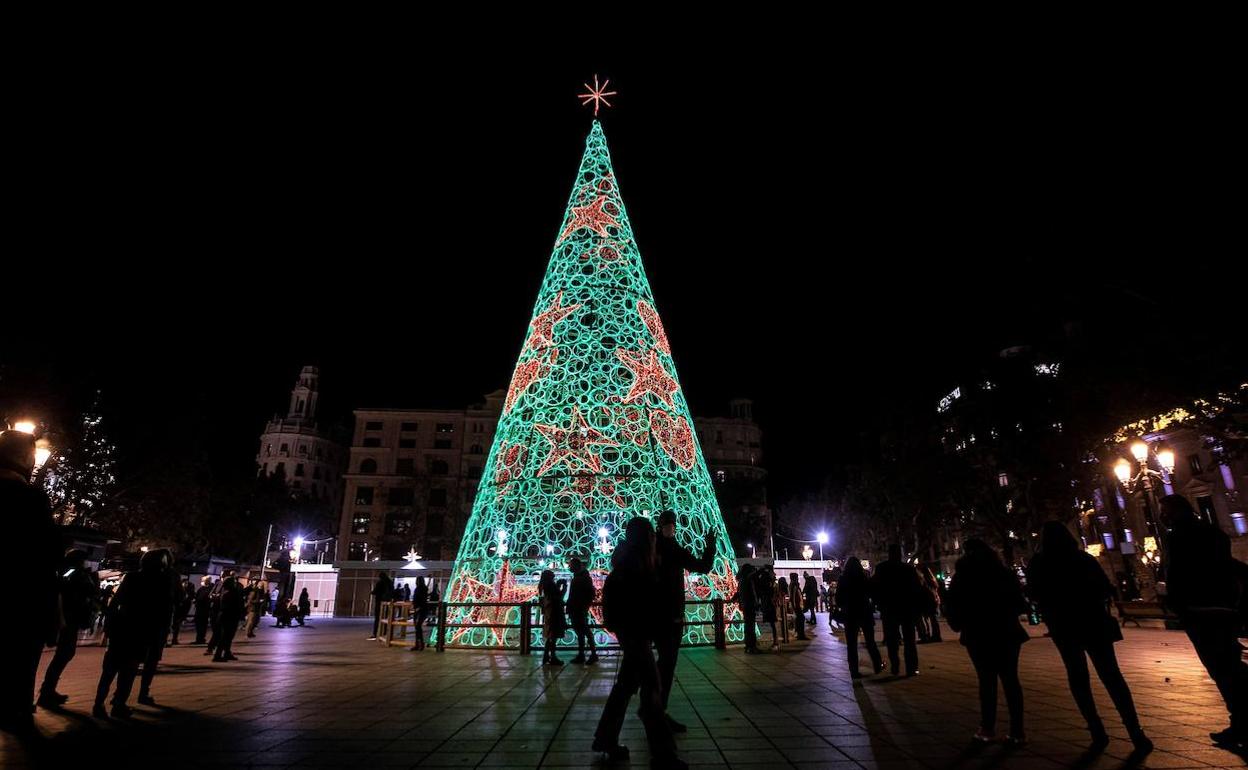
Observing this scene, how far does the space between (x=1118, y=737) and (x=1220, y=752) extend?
0.62 meters

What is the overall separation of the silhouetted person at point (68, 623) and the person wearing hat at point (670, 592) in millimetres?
5869

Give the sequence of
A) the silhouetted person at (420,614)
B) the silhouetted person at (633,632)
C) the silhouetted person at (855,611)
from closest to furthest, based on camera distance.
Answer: the silhouetted person at (633,632), the silhouetted person at (855,611), the silhouetted person at (420,614)

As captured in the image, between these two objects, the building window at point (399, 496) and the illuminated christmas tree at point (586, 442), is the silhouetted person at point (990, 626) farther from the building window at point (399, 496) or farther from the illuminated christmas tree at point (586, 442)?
the building window at point (399, 496)

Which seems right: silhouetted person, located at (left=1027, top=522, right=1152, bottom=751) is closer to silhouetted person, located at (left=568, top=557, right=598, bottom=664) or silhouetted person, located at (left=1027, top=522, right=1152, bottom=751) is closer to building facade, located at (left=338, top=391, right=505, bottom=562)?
silhouetted person, located at (left=568, top=557, right=598, bottom=664)

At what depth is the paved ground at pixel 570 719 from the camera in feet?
14.6

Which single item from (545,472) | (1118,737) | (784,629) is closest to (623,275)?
(545,472)

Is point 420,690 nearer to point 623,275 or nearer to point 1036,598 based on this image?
point 1036,598

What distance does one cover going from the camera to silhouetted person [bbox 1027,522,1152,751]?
454cm

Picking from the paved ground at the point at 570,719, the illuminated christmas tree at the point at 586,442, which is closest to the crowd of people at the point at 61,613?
the paved ground at the point at 570,719

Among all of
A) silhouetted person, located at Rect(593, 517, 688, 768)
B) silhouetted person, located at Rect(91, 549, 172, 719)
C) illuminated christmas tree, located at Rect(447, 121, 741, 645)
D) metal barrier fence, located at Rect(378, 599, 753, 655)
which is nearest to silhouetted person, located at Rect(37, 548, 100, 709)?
silhouetted person, located at Rect(91, 549, 172, 719)

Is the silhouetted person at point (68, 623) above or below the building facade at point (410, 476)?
below

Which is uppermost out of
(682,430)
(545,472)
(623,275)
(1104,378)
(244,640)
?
(623,275)

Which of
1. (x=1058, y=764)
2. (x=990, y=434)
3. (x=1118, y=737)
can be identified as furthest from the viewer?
(x=990, y=434)

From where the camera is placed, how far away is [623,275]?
43.6ft
